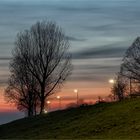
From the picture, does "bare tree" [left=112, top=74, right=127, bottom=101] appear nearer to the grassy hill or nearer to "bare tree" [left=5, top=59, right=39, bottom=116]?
"bare tree" [left=5, top=59, right=39, bottom=116]

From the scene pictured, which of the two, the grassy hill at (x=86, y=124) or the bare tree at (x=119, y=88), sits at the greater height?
the bare tree at (x=119, y=88)

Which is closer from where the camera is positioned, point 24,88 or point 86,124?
point 86,124

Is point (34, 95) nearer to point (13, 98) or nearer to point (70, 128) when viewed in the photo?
point (13, 98)

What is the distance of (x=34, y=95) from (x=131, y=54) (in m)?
18.3

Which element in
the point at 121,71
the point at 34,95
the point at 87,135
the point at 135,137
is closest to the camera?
the point at 135,137

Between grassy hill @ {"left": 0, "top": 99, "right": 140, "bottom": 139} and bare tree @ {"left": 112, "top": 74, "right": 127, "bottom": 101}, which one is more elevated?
bare tree @ {"left": 112, "top": 74, "right": 127, "bottom": 101}

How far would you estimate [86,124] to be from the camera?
49438 mm

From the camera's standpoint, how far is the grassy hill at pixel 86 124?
44.2m

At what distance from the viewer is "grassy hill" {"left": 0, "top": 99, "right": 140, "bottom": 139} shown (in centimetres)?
4416

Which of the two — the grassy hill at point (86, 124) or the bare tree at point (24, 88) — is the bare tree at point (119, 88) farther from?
the grassy hill at point (86, 124)

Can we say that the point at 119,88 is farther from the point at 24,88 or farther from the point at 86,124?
the point at 86,124

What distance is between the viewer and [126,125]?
4509 centimetres

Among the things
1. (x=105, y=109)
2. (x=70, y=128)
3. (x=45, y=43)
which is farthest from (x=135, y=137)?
(x=45, y=43)

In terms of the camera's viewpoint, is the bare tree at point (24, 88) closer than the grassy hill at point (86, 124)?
No
